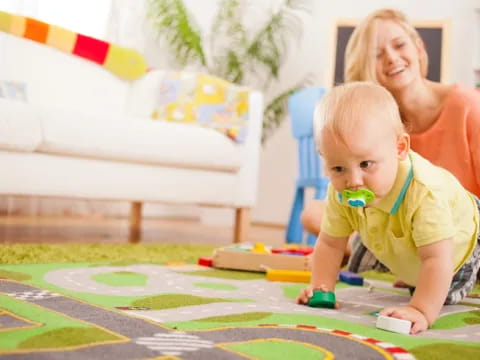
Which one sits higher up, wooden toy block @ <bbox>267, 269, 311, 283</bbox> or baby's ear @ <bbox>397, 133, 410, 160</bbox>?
baby's ear @ <bbox>397, 133, 410, 160</bbox>

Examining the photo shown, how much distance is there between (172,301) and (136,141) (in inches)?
40.7

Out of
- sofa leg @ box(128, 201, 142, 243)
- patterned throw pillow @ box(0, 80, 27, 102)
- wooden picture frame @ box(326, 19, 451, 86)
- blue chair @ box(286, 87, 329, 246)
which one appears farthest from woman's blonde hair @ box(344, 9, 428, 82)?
wooden picture frame @ box(326, 19, 451, 86)

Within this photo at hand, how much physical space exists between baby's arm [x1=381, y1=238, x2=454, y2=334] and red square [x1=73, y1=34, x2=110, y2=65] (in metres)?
1.89

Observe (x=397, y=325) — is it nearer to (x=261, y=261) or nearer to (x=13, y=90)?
(x=261, y=261)

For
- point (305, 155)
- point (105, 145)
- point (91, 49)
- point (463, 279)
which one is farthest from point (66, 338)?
point (91, 49)

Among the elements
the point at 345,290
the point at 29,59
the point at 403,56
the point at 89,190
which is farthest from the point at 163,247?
the point at 29,59

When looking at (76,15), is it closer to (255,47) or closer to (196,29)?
(196,29)

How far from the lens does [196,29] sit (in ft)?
11.2

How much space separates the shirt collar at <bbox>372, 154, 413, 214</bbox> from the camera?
0.93m

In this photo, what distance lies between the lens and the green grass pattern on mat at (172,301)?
2.95 feet

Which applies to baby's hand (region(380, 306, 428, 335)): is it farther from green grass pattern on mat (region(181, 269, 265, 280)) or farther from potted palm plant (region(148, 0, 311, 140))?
potted palm plant (region(148, 0, 311, 140))

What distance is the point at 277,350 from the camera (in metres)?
0.66

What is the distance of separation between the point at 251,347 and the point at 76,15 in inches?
107

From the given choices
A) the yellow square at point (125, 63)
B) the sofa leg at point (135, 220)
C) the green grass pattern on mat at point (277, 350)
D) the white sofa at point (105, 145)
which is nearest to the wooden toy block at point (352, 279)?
the green grass pattern on mat at point (277, 350)
